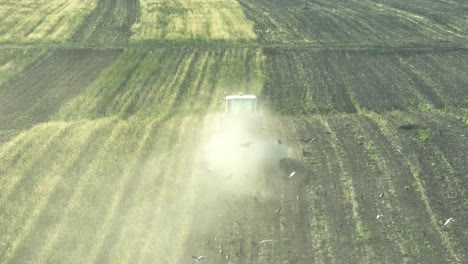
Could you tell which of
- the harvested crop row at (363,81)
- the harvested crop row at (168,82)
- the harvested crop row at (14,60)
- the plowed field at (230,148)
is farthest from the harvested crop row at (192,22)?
the harvested crop row at (14,60)

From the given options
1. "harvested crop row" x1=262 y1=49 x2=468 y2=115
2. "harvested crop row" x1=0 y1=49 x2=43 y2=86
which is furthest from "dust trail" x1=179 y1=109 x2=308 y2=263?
"harvested crop row" x1=0 y1=49 x2=43 y2=86

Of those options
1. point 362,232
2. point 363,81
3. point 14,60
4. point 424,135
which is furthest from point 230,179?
point 14,60

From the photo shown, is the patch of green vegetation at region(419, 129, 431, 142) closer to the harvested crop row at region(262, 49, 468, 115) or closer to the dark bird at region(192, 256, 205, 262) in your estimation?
the harvested crop row at region(262, 49, 468, 115)

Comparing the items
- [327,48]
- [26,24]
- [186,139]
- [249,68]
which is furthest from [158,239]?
[26,24]

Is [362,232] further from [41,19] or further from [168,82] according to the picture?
[41,19]

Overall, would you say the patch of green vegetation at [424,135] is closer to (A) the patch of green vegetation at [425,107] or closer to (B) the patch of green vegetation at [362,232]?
(A) the patch of green vegetation at [425,107]

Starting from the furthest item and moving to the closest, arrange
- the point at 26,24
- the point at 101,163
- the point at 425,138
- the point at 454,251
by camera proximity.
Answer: the point at 26,24 < the point at 425,138 < the point at 101,163 < the point at 454,251

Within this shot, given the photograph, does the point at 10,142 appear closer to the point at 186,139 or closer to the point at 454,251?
the point at 186,139
